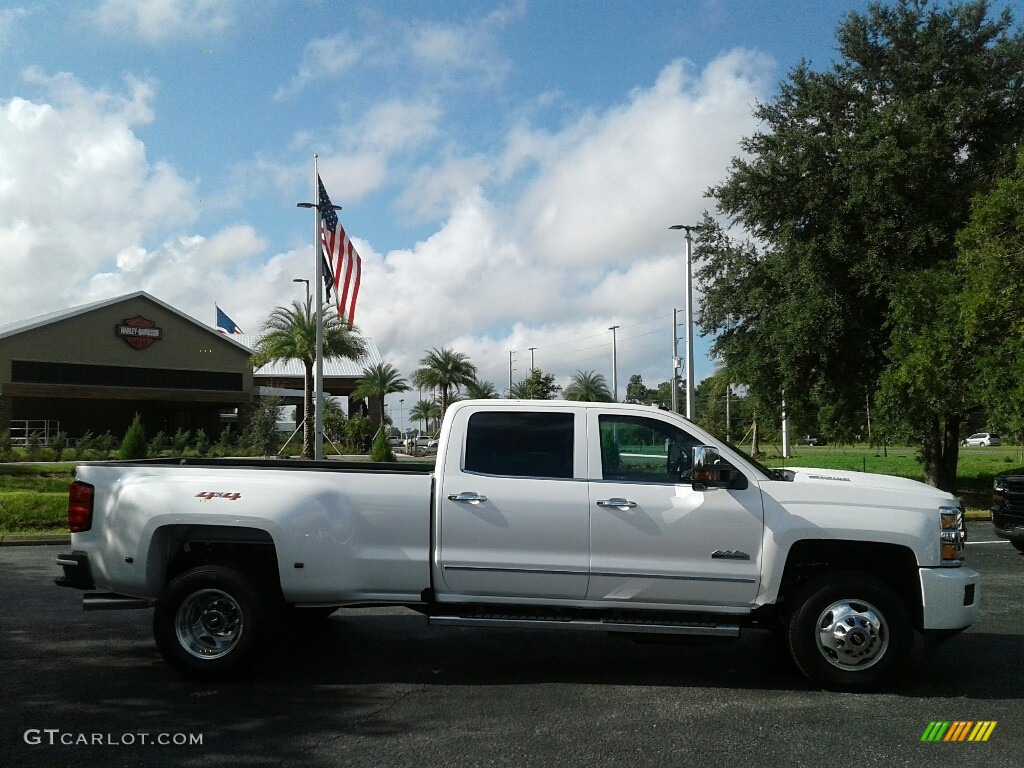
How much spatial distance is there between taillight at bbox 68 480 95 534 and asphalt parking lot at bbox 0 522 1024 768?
3.53 feet

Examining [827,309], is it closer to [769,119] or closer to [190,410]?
[769,119]

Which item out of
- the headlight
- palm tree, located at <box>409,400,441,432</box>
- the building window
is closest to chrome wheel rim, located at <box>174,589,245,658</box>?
the headlight

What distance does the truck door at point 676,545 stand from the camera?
19.9 ft

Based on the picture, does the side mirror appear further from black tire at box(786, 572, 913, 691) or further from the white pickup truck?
black tire at box(786, 572, 913, 691)

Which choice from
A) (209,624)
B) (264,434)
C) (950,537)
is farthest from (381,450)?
(950,537)

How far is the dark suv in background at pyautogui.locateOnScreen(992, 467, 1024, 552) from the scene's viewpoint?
41.7 ft

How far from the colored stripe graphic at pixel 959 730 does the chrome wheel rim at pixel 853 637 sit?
25.1 inches

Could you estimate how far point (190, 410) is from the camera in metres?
65.5

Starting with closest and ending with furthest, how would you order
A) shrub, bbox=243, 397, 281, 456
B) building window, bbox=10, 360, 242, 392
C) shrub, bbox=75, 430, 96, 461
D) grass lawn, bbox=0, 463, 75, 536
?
grass lawn, bbox=0, 463, 75, 536
shrub, bbox=75, 430, 96, 461
shrub, bbox=243, 397, 281, 456
building window, bbox=10, 360, 242, 392

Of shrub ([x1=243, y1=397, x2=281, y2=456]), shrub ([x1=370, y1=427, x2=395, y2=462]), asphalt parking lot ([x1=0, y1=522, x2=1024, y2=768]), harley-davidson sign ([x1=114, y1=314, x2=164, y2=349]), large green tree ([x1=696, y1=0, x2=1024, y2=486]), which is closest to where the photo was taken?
asphalt parking lot ([x1=0, y1=522, x2=1024, y2=768])

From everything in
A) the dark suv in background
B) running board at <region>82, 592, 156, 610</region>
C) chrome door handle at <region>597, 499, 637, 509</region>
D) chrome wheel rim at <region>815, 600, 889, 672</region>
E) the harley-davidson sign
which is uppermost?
the harley-davidson sign

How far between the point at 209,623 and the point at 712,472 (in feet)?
12.1

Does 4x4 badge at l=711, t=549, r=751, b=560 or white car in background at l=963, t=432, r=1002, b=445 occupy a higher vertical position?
white car in background at l=963, t=432, r=1002, b=445

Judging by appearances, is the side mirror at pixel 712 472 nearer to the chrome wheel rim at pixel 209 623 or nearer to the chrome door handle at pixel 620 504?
the chrome door handle at pixel 620 504
